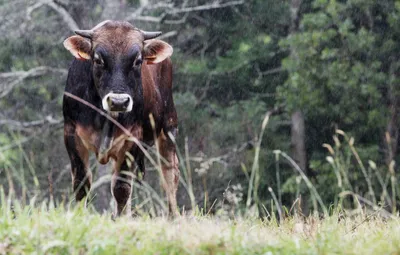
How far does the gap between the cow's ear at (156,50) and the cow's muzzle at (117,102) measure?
3.47 ft

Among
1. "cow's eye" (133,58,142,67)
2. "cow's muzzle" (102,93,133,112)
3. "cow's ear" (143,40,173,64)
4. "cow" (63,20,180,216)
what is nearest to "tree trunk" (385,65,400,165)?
"cow's ear" (143,40,173,64)

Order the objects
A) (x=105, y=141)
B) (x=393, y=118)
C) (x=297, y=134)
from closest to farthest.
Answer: (x=105, y=141) < (x=393, y=118) < (x=297, y=134)

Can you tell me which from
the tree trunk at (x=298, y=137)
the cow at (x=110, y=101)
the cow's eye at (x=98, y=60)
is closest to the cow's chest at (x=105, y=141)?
the cow at (x=110, y=101)

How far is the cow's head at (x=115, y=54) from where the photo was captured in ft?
28.2

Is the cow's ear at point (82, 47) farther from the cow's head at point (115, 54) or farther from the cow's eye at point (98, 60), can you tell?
the cow's eye at point (98, 60)

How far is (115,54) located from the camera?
8.81 meters

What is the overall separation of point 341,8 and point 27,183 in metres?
10.0

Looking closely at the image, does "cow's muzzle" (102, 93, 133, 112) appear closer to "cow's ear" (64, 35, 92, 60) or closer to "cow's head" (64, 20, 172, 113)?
"cow's head" (64, 20, 172, 113)

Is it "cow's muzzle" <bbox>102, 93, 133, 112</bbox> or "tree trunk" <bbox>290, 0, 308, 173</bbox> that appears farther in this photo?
"tree trunk" <bbox>290, 0, 308, 173</bbox>

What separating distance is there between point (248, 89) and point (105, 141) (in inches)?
745

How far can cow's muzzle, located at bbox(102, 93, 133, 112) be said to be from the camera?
8188mm

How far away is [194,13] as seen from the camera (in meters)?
27.3

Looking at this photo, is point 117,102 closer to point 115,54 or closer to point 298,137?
point 115,54

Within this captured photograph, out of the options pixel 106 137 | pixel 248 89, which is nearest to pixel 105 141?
pixel 106 137
